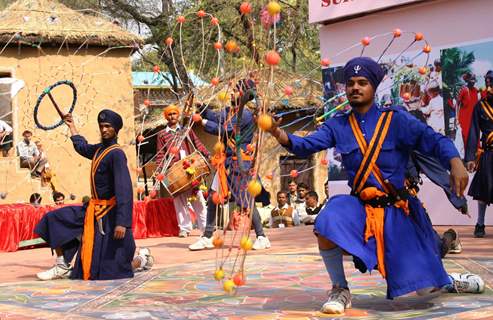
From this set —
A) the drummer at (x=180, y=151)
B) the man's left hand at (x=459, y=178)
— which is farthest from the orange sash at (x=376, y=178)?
the drummer at (x=180, y=151)

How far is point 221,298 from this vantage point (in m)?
6.43

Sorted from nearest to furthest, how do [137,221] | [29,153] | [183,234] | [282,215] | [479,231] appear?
[479,231] < [183,234] < [137,221] < [282,215] < [29,153]

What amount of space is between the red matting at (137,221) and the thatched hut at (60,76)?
329 cm

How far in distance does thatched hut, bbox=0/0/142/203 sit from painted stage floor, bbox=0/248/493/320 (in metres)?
9.32

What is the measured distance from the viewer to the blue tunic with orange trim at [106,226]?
7.91 m

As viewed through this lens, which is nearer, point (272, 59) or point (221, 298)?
point (272, 59)

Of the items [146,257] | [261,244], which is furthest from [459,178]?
[261,244]

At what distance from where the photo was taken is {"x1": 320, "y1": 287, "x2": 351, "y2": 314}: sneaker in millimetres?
5391

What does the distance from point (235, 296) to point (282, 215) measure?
28.3ft

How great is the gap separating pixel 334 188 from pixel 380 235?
9948 mm

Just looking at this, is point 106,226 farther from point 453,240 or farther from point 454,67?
point 454,67

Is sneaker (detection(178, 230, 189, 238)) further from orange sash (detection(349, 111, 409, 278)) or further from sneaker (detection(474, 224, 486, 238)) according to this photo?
orange sash (detection(349, 111, 409, 278))

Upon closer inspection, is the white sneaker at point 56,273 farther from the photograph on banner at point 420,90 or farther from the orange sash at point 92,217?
the photograph on banner at point 420,90

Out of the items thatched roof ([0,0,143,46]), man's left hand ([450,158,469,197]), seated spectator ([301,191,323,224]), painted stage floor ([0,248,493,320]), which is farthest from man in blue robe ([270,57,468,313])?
thatched roof ([0,0,143,46])
